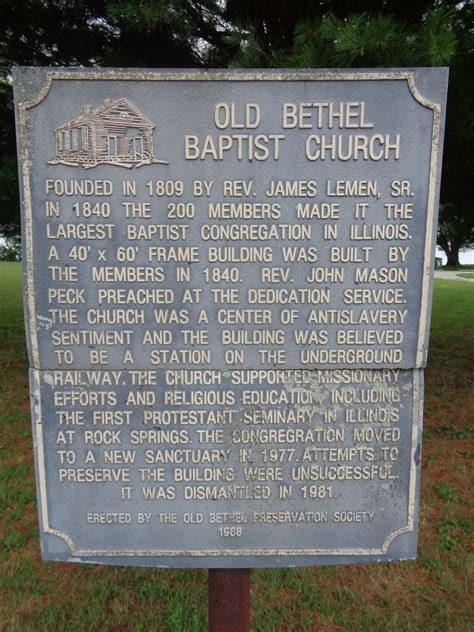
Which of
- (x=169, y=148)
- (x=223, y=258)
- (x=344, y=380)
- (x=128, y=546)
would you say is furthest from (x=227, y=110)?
(x=128, y=546)

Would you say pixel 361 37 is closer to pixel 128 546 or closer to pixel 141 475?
pixel 141 475

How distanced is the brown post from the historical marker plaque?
0.59 feet

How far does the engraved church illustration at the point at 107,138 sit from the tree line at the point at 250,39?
1.42 m

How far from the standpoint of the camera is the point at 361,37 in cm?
268

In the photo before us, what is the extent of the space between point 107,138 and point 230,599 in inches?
81.5

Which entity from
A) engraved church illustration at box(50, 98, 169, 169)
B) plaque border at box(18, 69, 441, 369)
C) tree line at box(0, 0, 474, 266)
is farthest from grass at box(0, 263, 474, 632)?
tree line at box(0, 0, 474, 266)

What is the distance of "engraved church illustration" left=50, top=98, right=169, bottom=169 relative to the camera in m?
1.86

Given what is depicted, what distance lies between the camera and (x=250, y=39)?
10.5ft

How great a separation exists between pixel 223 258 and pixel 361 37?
1639 mm

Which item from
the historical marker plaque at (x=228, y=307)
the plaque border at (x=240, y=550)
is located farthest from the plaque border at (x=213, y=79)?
the plaque border at (x=240, y=550)

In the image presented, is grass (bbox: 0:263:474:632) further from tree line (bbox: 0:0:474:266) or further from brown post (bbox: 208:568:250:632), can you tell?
tree line (bbox: 0:0:474:266)

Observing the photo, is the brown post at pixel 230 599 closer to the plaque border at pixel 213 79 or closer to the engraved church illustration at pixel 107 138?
the plaque border at pixel 213 79

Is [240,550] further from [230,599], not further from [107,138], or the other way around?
[107,138]

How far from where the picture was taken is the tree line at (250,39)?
279 centimetres
